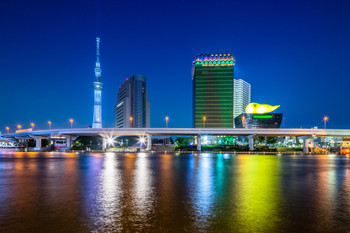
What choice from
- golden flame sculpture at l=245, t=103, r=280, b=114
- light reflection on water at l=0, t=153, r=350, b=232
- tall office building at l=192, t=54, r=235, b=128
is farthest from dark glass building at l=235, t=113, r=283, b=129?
light reflection on water at l=0, t=153, r=350, b=232

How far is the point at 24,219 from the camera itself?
1109 cm

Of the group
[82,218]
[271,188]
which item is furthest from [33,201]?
[271,188]

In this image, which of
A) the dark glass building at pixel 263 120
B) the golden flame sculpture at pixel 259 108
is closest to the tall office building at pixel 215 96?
the dark glass building at pixel 263 120

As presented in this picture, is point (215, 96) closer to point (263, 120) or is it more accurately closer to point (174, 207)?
point (263, 120)

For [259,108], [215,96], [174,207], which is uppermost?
[215,96]

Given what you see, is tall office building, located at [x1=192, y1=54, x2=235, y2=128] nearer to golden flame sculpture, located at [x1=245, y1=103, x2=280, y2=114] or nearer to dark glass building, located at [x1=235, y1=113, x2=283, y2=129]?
dark glass building, located at [x1=235, y1=113, x2=283, y2=129]

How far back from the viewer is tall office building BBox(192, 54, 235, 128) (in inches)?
7741

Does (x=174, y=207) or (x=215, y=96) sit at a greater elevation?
(x=215, y=96)

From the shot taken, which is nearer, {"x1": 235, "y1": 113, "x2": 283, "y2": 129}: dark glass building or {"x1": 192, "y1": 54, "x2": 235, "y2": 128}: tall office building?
{"x1": 235, "y1": 113, "x2": 283, "y2": 129}: dark glass building

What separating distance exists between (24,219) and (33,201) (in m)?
3.62

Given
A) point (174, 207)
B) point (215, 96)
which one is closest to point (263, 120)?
point (215, 96)

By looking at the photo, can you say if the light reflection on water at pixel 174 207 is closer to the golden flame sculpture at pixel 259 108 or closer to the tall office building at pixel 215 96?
the golden flame sculpture at pixel 259 108

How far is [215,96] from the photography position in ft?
646

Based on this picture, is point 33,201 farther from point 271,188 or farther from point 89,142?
point 89,142
